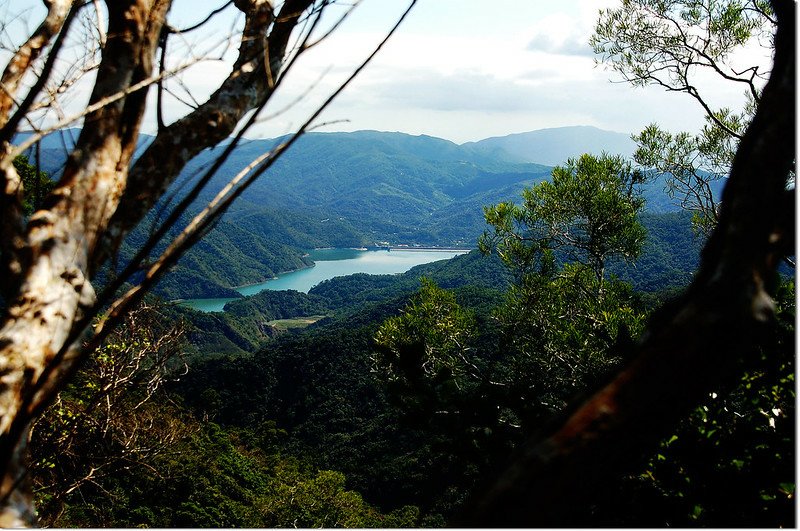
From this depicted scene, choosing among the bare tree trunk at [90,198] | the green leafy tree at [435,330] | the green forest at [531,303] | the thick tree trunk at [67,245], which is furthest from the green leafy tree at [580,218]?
the thick tree trunk at [67,245]

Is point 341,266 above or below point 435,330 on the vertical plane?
below

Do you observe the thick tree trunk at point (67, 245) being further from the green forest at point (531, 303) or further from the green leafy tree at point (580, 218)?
the green leafy tree at point (580, 218)

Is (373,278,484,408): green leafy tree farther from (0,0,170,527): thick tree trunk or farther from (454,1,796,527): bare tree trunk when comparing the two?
(454,1,796,527): bare tree trunk

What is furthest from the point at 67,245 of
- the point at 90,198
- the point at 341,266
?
the point at 341,266

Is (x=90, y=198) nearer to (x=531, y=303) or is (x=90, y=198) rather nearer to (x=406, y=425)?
(x=406, y=425)

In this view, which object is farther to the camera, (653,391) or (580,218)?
(580,218)
